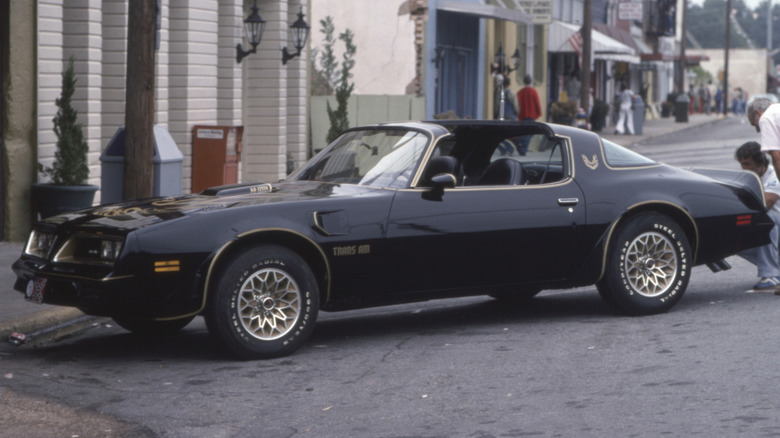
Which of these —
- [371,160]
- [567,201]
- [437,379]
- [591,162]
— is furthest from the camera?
[591,162]

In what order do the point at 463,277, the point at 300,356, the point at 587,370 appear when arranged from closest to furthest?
the point at 587,370
the point at 300,356
the point at 463,277

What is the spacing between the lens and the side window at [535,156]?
28.3ft

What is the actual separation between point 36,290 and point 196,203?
1.03 meters

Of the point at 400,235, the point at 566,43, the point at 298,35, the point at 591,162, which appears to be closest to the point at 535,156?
the point at 591,162

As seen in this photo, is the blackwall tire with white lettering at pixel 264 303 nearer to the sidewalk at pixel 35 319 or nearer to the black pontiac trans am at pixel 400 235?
the black pontiac trans am at pixel 400 235

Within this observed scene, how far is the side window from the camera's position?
Answer: 8.63 m

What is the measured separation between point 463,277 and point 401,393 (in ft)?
5.48

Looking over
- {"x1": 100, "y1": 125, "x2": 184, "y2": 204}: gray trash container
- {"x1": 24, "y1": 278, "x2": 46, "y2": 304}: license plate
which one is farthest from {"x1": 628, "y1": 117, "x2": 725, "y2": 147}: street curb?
{"x1": 24, "y1": 278, "x2": 46, "y2": 304}: license plate

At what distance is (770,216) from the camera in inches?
391

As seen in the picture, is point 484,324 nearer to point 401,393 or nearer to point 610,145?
point 610,145

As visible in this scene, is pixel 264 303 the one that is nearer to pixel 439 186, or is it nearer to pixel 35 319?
pixel 439 186

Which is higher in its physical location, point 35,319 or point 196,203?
point 196,203

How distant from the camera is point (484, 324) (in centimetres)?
862

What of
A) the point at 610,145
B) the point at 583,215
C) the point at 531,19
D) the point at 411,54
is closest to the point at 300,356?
the point at 583,215
